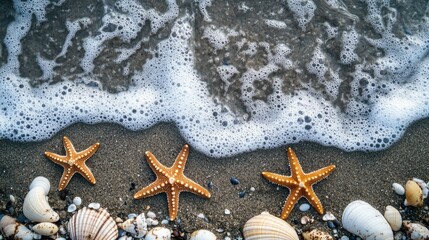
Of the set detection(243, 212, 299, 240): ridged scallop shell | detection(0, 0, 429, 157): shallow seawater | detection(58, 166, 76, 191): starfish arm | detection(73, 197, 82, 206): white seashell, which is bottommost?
detection(73, 197, 82, 206): white seashell

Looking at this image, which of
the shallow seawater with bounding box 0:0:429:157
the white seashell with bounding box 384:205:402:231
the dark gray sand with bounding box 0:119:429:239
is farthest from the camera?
the shallow seawater with bounding box 0:0:429:157

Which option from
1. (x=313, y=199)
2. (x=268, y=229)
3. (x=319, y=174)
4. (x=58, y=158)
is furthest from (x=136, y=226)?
(x=319, y=174)

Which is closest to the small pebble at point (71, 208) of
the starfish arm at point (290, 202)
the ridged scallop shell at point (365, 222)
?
the starfish arm at point (290, 202)

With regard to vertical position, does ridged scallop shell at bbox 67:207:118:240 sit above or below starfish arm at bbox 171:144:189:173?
below

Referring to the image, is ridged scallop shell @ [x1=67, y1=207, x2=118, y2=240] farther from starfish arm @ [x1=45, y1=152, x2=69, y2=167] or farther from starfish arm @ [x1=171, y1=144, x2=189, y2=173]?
starfish arm @ [x1=171, y1=144, x2=189, y2=173]

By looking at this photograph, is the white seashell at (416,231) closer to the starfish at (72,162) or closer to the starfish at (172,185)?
the starfish at (172,185)

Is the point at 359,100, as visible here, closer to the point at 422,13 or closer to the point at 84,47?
the point at 422,13

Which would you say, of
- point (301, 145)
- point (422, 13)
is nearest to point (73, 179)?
point (301, 145)

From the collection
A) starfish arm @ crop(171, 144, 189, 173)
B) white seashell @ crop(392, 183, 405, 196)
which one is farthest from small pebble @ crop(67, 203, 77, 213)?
white seashell @ crop(392, 183, 405, 196)
